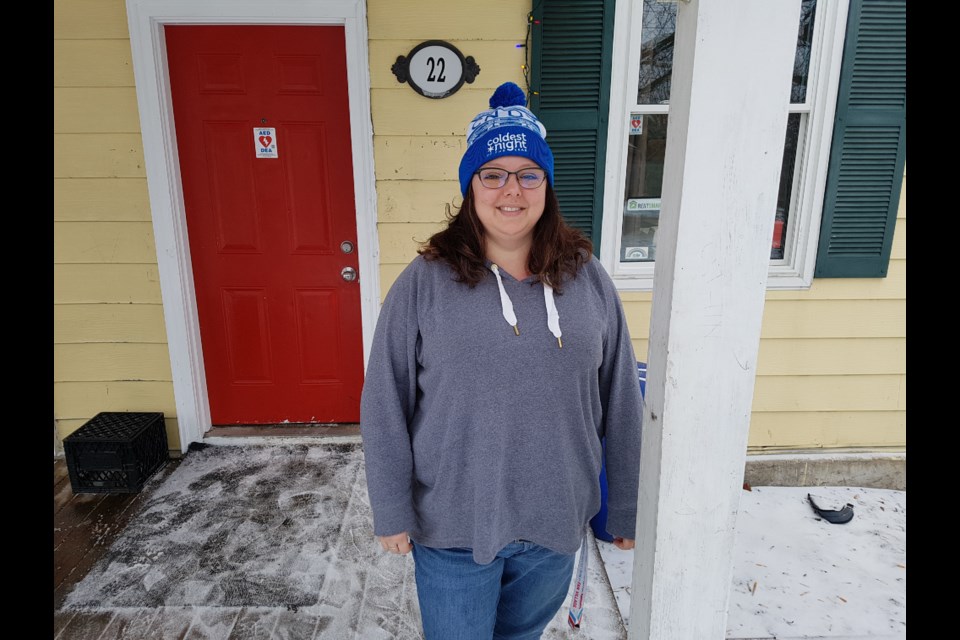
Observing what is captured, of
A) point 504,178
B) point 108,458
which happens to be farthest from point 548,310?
point 108,458

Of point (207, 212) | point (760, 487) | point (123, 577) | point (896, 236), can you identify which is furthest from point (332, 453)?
point (896, 236)

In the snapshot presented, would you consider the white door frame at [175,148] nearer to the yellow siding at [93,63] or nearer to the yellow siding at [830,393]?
the yellow siding at [93,63]

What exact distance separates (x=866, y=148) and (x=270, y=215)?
9.46 feet

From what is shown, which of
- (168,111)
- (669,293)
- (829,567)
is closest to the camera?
(669,293)

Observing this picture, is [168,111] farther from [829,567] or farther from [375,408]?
[829,567]

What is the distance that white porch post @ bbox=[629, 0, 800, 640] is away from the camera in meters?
0.79

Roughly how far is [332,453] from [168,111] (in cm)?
186

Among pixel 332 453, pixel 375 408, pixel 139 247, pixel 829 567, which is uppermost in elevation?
pixel 139 247

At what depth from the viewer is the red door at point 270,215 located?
258cm

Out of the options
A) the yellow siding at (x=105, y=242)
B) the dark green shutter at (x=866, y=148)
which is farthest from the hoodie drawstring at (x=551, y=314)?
the yellow siding at (x=105, y=242)

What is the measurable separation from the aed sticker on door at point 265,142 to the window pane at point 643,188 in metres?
1.71

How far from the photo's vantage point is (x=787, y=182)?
2.70m

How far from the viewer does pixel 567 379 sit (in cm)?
111

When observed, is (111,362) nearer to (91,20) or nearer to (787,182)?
(91,20)
